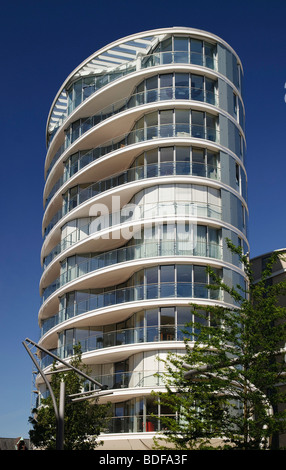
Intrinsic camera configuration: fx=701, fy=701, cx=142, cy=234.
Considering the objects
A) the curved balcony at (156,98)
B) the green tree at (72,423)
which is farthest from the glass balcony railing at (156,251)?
the curved balcony at (156,98)

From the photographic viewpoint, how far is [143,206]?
127ft

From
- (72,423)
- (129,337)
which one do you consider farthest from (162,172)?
(72,423)

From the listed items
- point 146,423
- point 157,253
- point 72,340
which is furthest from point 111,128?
point 146,423

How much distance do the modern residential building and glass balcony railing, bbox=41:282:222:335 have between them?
6cm

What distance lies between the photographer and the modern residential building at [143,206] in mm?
36094

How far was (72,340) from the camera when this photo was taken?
1614 inches

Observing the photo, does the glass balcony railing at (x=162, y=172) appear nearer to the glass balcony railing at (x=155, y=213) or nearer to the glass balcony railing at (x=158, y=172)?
the glass balcony railing at (x=158, y=172)

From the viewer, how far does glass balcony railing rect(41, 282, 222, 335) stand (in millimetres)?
36000

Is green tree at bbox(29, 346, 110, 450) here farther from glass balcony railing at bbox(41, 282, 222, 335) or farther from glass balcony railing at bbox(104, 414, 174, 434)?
glass balcony railing at bbox(41, 282, 222, 335)

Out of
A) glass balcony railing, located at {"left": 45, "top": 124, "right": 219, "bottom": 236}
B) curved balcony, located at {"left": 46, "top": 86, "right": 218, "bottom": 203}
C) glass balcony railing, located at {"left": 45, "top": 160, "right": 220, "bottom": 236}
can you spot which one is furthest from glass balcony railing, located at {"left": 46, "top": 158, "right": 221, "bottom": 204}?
curved balcony, located at {"left": 46, "top": 86, "right": 218, "bottom": 203}

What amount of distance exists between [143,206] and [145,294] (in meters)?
5.10

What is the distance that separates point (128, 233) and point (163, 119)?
22.3 feet

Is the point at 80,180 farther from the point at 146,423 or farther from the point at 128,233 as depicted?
the point at 146,423

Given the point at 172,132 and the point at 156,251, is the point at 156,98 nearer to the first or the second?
the point at 172,132
